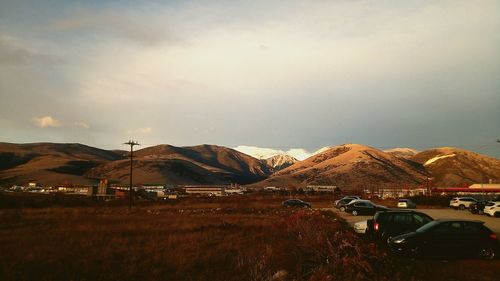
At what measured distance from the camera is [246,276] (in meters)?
11.9

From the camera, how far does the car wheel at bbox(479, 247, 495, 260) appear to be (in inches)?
580

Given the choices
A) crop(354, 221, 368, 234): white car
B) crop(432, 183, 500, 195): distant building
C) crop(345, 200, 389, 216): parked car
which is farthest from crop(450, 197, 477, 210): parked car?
crop(432, 183, 500, 195): distant building

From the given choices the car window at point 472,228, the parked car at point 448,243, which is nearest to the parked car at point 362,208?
the car window at point 472,228

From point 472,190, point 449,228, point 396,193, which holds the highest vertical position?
point 449,228

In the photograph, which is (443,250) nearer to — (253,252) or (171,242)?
(253,252)

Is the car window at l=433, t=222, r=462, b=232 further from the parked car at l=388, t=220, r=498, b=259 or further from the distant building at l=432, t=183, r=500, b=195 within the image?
the distant building at l=432, t=183, r=500, b=195

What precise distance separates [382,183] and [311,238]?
15999 cm

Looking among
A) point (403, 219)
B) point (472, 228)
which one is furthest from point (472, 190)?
point (472, 228)

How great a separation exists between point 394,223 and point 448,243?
3.49 meters

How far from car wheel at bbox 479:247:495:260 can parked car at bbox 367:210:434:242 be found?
11.2 feet

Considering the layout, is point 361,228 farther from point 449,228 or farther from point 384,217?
point 449,228

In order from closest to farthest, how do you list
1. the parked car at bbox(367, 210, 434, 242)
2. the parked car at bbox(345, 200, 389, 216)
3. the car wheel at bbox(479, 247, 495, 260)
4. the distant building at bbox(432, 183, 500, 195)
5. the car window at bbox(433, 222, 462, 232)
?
the car wheel at bbox(479, 247, 495, 260), the car window at bbox(433, 222, 462, 232), the parked car at bbox(367, 210, 434, 242), the parked car at bbox(345, 200, 389, 216), the distant building at bbox(432, 183, 500, 195)

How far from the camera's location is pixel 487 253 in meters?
14.8

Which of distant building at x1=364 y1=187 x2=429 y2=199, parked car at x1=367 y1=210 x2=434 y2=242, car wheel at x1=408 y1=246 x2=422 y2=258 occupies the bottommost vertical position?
distant building at x1=364 y1=187 x2=429 y2=199
